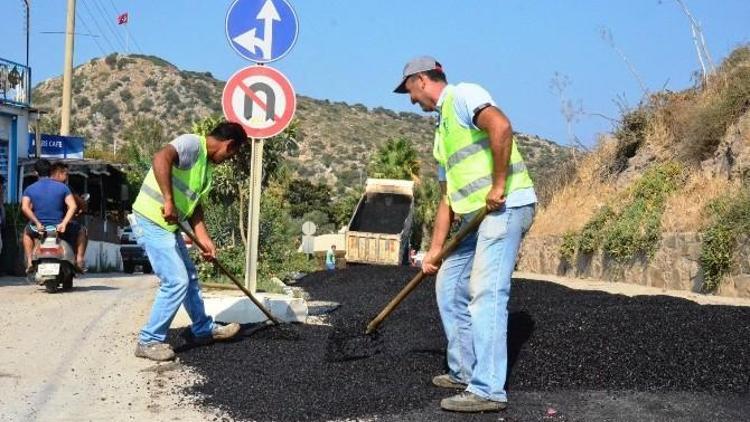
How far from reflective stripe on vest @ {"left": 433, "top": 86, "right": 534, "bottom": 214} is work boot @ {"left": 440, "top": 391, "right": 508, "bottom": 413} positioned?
1072mm

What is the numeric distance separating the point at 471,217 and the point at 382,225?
27045 millimetres

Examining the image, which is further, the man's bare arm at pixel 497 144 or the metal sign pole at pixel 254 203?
the metal sign pole at pixel 254 203

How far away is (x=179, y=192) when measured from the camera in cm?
684

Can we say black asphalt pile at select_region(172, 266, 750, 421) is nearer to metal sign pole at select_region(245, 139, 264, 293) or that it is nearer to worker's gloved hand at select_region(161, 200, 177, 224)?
metal sign pole at select_region(245, 139, 264, 293)

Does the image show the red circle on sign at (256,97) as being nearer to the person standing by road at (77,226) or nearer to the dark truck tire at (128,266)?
the person standing by road at (77,226)

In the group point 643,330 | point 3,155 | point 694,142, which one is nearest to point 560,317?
point 643,330

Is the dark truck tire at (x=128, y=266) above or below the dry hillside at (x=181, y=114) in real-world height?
below

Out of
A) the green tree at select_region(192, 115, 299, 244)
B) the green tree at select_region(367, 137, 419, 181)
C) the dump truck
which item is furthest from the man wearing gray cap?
the green tree at select_region(367, 137, 419, 181)

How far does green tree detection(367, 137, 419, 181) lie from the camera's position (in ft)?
198

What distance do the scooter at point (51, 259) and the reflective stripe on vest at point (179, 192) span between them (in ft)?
19.1

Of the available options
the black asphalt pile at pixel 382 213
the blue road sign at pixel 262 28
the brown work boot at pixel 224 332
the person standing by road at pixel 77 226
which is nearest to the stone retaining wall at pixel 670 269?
the blue road sign at pixel 262 28

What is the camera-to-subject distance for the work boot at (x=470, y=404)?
187 inches

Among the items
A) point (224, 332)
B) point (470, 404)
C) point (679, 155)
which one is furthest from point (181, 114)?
point (470, 404)

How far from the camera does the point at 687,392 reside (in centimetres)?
523
